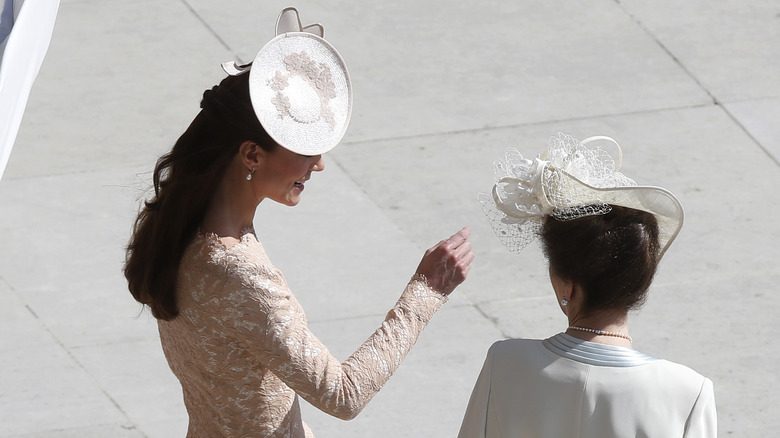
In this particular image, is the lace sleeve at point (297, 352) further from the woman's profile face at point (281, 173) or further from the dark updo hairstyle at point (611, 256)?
the dark updo hairstyle at point (611, 256)

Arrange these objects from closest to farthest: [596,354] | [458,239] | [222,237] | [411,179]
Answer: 1. [596,354]
2. [222,237]
3. [458,239]
4. [411,179]

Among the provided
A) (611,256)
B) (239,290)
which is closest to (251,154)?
(239,290)

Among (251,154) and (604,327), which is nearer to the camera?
(604,327)

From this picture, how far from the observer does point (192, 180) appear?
3217 millimetres

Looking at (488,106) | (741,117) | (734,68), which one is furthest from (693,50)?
(488,106)

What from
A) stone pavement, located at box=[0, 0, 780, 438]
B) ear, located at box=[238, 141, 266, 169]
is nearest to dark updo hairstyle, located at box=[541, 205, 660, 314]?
ear, located at box=[238, 141, 266, 169]

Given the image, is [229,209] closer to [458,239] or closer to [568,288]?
[458,239]

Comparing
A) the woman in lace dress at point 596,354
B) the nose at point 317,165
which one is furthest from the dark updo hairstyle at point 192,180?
the woman in lace dress at point 596,354

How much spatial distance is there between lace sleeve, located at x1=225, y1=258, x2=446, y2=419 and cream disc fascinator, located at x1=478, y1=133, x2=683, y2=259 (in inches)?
17.7

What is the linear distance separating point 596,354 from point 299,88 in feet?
3.12

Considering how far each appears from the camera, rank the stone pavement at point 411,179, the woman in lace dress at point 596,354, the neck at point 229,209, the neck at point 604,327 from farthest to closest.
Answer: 1. the stone pavement at point 411,179
2. the neck at point 229,209
3. the neck at point 604,327
4. the woman in lace dress at point 596,354

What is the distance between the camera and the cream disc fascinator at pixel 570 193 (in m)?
2.98

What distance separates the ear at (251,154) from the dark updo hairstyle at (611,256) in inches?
29.3

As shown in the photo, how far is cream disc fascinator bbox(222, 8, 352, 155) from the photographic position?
3.11 metres
